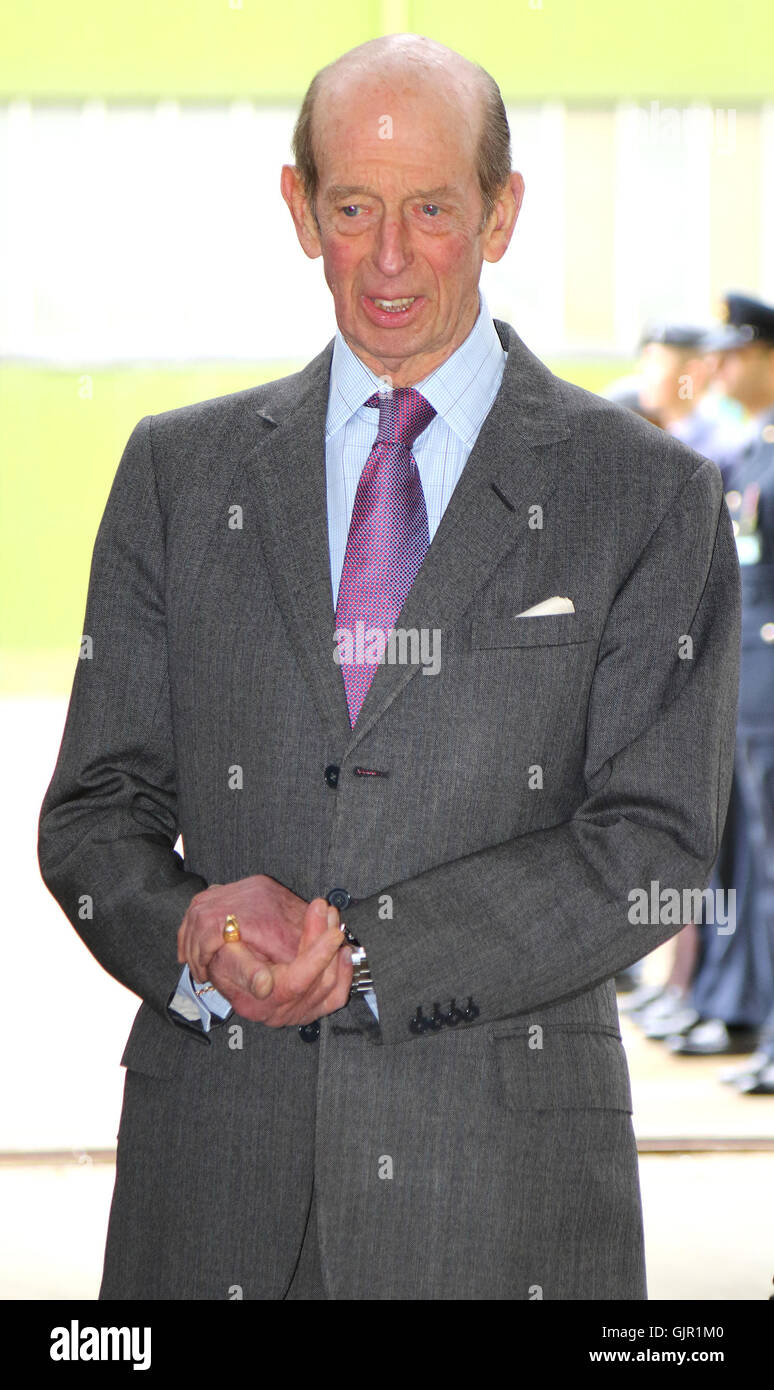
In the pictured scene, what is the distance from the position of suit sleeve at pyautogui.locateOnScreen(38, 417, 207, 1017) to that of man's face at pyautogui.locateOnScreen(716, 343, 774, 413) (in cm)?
296

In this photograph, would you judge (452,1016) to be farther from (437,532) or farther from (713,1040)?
(713,1040)

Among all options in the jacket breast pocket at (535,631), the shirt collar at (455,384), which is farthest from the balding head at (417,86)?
the jacket breast pocket at (535,631)

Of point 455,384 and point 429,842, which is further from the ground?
point 455,384

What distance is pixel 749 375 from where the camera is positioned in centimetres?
443

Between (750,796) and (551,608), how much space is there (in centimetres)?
327

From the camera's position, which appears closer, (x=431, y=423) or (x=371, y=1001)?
(x=371, y=1001)

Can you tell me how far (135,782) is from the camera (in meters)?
1.41

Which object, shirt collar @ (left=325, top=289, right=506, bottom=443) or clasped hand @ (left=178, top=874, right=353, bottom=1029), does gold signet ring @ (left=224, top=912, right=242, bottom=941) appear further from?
shirt collar @ (left=325, top=289, right=506, bottom=443)

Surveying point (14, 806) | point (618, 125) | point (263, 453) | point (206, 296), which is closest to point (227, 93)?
point (206, 296)

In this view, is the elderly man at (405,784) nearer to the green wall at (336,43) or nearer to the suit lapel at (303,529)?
the suit lapel at (303,529)

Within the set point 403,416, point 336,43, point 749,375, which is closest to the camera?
point 403,416

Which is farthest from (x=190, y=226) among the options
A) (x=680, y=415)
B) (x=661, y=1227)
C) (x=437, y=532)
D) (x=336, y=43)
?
(x=437, y=532)

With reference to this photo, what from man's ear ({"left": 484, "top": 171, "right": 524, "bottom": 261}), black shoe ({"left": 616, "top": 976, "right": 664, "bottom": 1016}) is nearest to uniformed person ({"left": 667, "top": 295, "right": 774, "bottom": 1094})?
black shoe ({"left": 616, "top": 976, "right": 664, "bottom": 1016})

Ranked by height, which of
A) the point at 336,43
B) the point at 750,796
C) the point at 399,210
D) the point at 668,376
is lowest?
the point at 399,210
